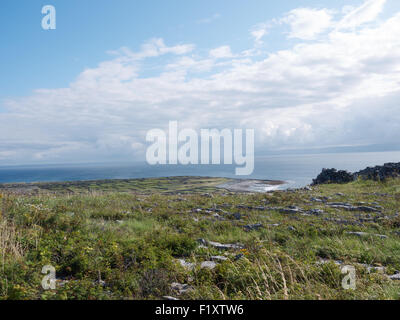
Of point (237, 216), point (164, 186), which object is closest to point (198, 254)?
point (237, 216)

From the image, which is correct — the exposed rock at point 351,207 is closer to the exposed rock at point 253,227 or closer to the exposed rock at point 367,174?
the exposed rock at point 253,227

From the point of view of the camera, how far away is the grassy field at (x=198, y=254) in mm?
4812

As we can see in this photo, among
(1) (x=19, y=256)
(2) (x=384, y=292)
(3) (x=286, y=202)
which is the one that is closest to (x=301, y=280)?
(2) (x=384, y=292)

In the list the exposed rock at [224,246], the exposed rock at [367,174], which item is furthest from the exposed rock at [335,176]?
the exposed rock at [224,246]

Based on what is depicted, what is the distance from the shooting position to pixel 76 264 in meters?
5.91

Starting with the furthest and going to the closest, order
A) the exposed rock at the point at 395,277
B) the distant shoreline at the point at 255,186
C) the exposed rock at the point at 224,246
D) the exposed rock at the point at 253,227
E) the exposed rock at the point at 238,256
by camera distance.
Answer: the distant shoreline at the point at 255,186, the exposed rock at the point at 253,227, the exposed rock at the point at 224,246, the exposed rock at the point at 238,256, the exposed rock at the point at 395,277

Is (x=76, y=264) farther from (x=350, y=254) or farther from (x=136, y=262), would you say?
(x=350, y=254)

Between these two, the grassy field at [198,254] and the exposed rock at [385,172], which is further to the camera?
the exposed rock at [385,172]

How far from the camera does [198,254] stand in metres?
7.25

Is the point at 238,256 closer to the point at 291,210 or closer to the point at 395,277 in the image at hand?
the point at 395,277

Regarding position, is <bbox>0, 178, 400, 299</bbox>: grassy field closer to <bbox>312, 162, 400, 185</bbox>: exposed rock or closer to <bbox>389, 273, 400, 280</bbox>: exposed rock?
<bbox>389, 273, 400, 280</bbox>: exposed rock

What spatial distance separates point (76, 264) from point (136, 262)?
4.74ft

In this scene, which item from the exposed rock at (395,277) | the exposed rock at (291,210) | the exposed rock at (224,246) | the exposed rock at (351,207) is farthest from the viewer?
the exposed rock at (351,207)

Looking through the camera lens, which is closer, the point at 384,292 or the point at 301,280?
the point at 384,292
